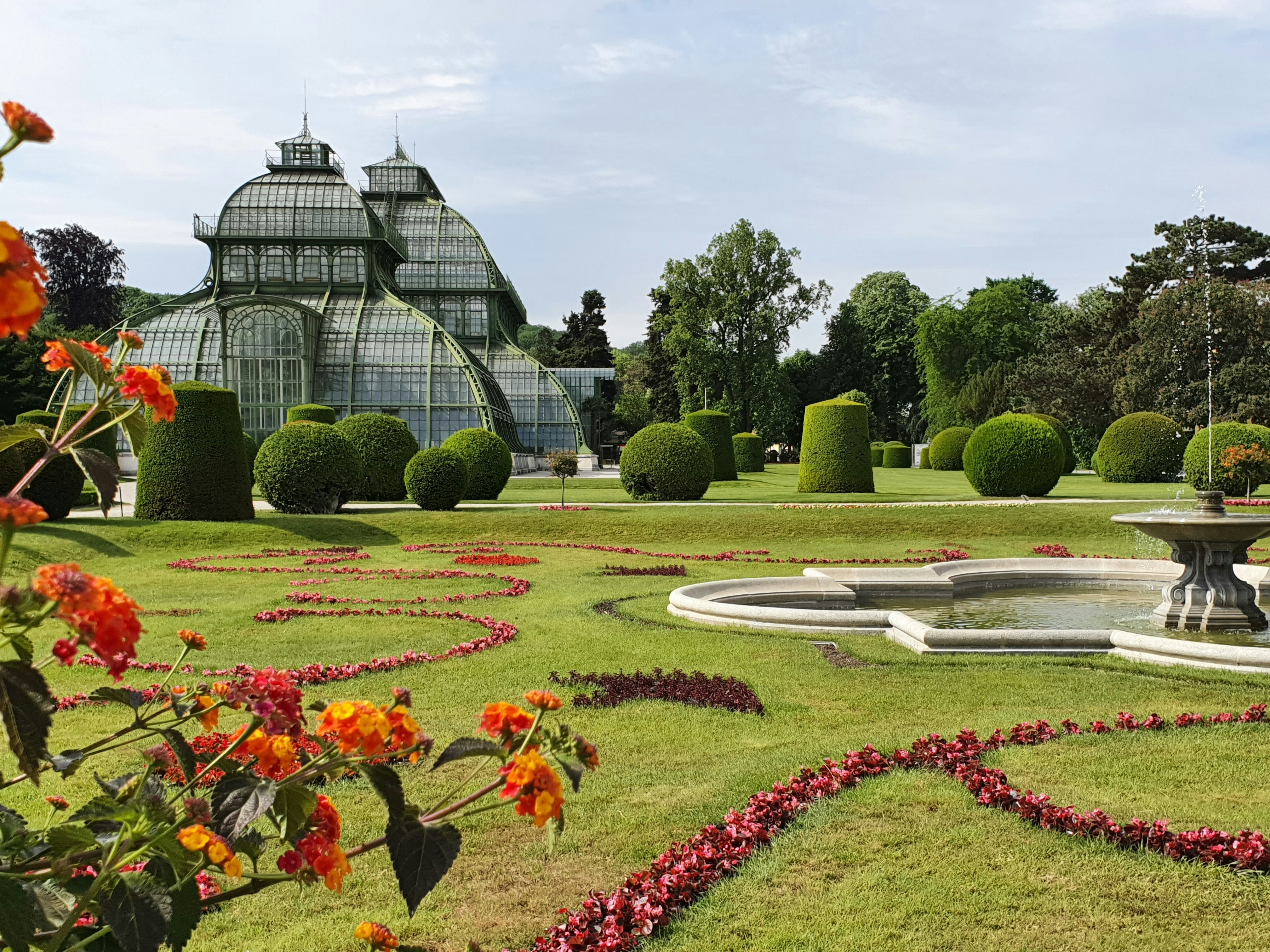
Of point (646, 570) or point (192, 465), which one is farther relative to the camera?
point (192, 465)

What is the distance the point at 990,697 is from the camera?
6.32 m

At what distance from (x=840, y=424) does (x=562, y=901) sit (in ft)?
76.5

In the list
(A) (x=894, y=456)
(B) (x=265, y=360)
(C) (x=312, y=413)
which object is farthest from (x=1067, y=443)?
(B) (x=265, y=360)

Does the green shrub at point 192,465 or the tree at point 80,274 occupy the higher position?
the tree at point 80,274

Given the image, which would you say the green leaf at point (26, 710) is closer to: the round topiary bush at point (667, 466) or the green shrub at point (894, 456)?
the round topiary bush at point (667, 466)

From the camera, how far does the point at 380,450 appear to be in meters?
23.1

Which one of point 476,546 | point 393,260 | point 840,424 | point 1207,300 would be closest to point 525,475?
point 393,260

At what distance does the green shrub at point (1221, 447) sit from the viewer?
82.1ft

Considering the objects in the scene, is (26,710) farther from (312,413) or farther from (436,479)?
(312,413)

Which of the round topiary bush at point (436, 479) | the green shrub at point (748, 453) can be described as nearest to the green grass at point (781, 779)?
the round topiary bush at point (436, 479)

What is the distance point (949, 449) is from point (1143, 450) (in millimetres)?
14312

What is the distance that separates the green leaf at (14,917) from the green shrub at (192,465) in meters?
16.9

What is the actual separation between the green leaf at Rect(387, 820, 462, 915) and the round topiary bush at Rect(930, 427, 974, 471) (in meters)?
44.9

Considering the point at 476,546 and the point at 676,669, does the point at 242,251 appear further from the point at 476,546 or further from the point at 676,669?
the point at 676,669
